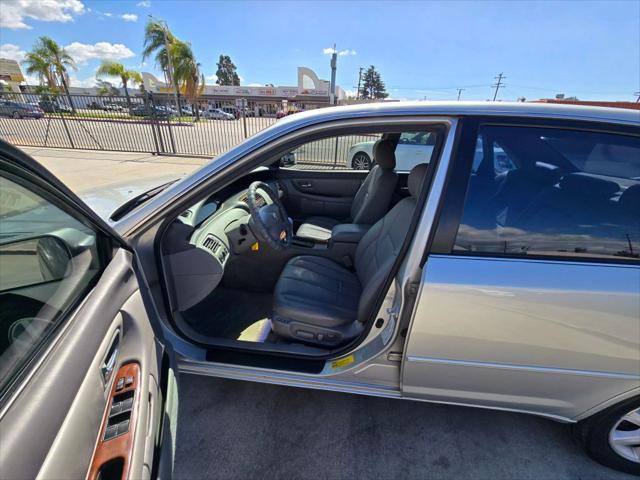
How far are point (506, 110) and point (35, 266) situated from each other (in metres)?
1.99

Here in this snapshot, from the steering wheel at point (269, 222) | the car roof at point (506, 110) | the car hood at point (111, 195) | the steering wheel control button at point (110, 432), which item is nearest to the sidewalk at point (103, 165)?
the car hood at point (111, 195)

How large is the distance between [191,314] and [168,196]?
3.63 feet

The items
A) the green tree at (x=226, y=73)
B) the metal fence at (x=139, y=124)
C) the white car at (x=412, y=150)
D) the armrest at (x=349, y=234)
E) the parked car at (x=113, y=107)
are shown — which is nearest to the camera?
the armrest at (x=349, y=234)

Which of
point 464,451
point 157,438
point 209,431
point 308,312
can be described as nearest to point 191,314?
point 209,431

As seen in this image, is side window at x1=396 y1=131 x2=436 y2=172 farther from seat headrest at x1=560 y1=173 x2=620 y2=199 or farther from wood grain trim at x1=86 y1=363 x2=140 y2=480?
wood grain trim at x1=86 y1=363 x2=140 y2=480

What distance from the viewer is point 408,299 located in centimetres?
132

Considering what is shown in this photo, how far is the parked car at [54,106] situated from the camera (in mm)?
10598

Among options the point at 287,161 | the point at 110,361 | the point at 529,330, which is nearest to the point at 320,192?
the point at 287,161

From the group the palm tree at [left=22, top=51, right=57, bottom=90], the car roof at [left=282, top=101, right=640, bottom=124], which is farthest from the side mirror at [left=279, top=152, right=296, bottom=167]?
the palm tree at [left=22, top=51, right=57, bottom=90]

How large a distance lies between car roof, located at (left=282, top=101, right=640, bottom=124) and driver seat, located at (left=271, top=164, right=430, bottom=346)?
34 cm

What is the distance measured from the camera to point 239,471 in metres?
1.47

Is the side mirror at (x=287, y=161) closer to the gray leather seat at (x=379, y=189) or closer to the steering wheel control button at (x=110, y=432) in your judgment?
the gray leather seat at (x=379, y=189)

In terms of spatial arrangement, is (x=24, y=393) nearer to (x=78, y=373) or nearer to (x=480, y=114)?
(x=78, y=373)

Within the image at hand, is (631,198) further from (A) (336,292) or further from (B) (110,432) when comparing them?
(B) (110,432)
